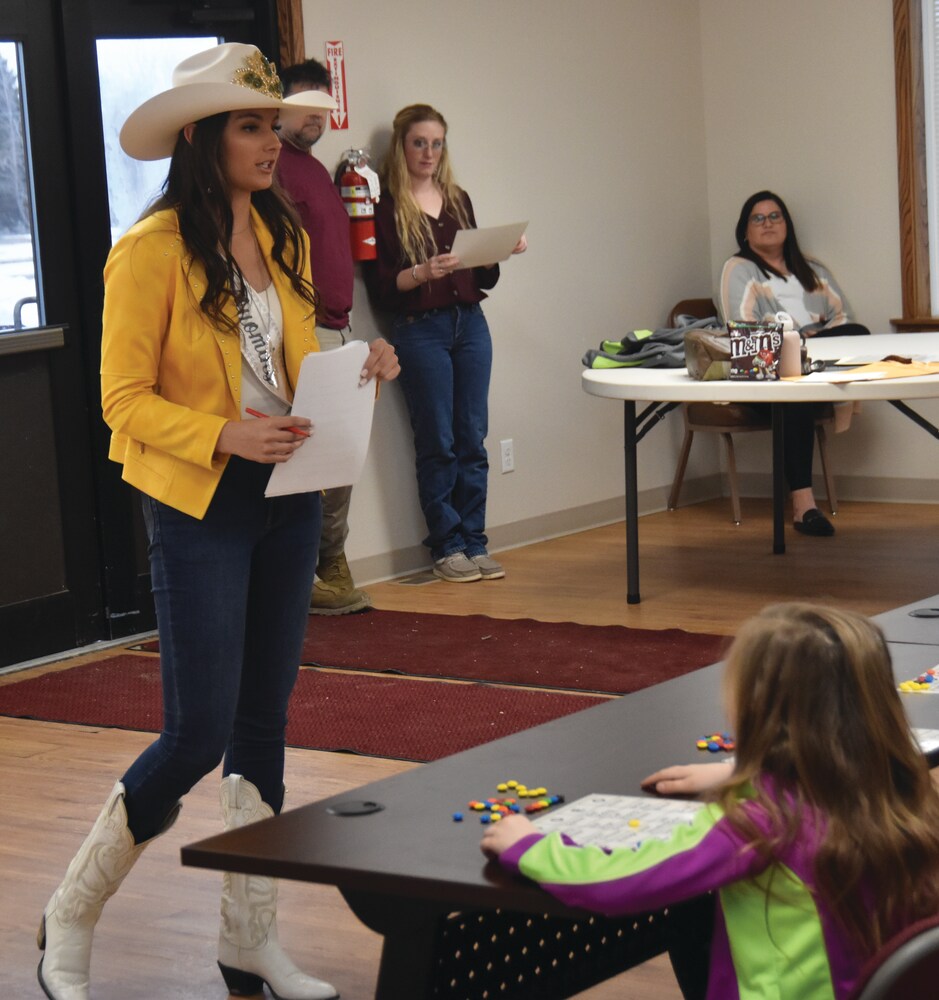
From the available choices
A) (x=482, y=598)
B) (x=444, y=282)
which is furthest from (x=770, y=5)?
(x=482, y=598)

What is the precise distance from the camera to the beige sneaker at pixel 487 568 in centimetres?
576

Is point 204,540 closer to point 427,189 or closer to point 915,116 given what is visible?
point 427,189

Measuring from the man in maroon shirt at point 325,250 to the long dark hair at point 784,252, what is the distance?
218 centimetres

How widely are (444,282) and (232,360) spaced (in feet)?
11.1

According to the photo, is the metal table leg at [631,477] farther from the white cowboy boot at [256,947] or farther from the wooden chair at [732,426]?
the white cowboy boot at [256,947]

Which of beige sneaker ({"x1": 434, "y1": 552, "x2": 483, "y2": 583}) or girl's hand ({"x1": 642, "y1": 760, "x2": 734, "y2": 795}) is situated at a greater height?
girl's hand ({"x1": 642, "y1": 760, "x2": 734, "y2": 795})

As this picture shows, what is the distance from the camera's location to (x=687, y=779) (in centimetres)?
159

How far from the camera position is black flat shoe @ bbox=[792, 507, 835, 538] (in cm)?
621

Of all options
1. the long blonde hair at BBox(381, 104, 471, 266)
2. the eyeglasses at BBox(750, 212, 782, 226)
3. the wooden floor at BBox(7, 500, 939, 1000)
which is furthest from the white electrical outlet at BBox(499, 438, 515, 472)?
the eyeglasses at BBox(750, 212, 782, 226)

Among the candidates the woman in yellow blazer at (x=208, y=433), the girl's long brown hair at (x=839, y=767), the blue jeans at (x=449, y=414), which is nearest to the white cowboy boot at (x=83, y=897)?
the woman in yellow blazer at (x=208, y=433)

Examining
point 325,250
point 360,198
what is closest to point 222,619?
point 325,250

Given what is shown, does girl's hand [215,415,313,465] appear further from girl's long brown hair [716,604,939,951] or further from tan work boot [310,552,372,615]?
tan work boot [310,552,372,615]

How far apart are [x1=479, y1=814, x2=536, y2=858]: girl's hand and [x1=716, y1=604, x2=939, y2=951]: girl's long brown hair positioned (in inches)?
6.9

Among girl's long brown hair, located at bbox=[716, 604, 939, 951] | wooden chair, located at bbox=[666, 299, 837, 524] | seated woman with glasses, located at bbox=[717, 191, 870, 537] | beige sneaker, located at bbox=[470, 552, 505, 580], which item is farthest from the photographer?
seated woman with glasses, located at bbox=[717, 191, 870, 537]
